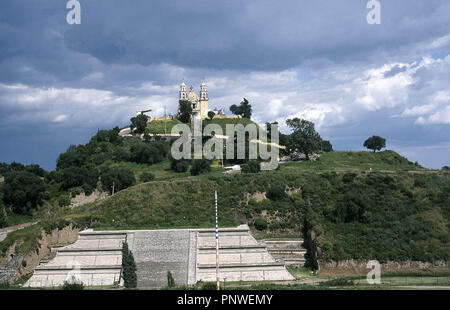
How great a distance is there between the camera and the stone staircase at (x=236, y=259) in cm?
3406

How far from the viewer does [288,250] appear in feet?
129

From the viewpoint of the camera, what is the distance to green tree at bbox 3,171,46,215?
1988 inches

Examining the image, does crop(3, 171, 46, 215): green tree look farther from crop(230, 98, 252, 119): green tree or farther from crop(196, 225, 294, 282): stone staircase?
crop(230, 98, 252, 119): green tree

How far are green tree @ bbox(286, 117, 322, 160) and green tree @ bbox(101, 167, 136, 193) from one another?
23746mm

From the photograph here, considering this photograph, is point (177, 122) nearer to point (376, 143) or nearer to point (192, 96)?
point (192, 96)

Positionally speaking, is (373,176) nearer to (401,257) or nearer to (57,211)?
(401,257)

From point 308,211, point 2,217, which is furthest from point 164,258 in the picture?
point 2,217

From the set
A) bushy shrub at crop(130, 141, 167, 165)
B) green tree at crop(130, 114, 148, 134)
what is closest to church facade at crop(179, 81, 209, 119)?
green tree at crop(130, 114, 148, 134)

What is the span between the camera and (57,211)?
165 feet

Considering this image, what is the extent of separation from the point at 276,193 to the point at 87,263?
1824 centimetres

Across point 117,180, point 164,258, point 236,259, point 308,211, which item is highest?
point 117,180

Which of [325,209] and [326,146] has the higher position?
[326,146]
